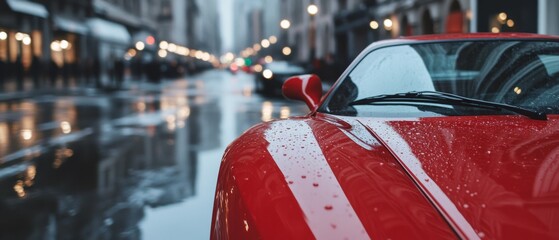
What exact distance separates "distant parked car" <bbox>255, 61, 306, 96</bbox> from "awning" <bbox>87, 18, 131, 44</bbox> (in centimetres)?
2281

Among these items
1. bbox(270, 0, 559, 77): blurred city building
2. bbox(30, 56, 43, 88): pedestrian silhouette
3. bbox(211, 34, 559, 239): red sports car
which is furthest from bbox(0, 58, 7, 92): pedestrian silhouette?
bbox(211, 34, 559, 239): red sports car

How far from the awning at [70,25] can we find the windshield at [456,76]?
38346 mm

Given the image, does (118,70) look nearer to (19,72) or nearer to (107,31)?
(19,72)

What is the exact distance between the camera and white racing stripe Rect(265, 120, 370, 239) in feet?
5.47

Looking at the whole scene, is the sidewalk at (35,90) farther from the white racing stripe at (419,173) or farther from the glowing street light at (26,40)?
the white racing stripe at (419,173)

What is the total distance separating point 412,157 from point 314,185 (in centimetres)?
35

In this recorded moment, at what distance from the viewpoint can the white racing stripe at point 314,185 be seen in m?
1.67

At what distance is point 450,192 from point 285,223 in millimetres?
479

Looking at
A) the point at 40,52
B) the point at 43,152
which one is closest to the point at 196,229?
the point at 43,152

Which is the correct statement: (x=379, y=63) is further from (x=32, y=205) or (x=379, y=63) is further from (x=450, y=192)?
(x=32, y=205)

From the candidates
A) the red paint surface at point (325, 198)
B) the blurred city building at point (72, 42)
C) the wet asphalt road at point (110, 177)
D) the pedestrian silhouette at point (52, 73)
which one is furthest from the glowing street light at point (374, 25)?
the red paint surface at point (325, 198)

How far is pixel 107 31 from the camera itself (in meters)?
49.2

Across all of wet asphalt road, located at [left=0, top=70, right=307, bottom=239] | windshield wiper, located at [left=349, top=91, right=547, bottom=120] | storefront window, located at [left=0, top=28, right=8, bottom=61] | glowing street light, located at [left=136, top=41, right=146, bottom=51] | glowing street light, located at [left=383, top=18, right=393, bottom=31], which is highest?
glowing street light, located at [left=136, top=41, right=146, bottom=51]

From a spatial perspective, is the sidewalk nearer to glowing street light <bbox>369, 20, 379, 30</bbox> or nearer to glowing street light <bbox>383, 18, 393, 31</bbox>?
glowing street light <bbox>369, 20, 379, 30</bbox>
